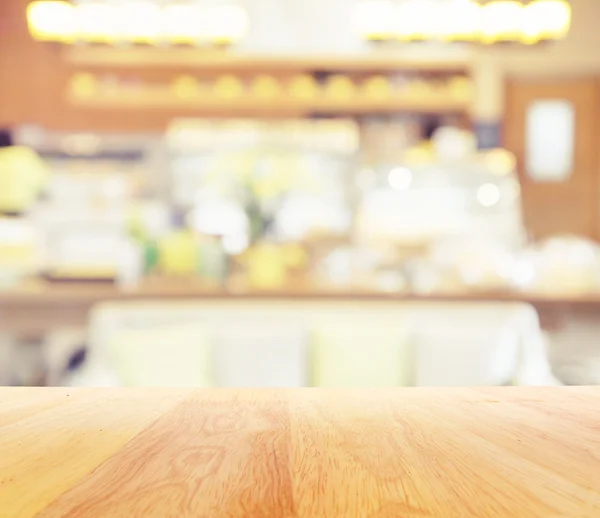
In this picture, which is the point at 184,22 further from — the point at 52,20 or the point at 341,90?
the point at 341,90

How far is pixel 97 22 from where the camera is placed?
3.50m

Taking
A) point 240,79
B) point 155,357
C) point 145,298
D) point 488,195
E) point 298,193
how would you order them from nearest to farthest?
1. point 155,357
2. point 145,298
3. point 488,195
4. point 298,193
5. point 240,79

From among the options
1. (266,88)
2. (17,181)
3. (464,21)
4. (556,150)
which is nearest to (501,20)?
(464,21)

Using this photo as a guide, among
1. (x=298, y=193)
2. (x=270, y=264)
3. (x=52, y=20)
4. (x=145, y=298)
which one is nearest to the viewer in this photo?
(x=145, y=298)

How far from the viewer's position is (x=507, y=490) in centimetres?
52

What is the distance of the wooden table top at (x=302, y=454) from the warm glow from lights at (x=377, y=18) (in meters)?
2.95

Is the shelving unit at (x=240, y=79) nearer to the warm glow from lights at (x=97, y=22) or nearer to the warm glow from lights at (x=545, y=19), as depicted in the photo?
the warm glow from lights at (x=97, y=22)

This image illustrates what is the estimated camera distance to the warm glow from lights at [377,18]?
3432mm

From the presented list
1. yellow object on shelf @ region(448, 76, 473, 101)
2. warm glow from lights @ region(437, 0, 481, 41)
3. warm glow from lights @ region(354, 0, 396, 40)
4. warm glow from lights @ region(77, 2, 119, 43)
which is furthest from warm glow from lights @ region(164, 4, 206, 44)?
yellow object on shelf @ region(448, 76, 473, 101)

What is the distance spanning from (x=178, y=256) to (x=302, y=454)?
2.18 meters

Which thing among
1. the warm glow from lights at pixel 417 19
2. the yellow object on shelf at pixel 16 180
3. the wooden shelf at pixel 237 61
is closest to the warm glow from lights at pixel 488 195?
the warm glow from lights at pixel 417 19

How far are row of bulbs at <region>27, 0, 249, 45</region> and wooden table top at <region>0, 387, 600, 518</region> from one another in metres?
3.05

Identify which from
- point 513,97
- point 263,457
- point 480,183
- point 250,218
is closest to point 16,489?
point 263,457

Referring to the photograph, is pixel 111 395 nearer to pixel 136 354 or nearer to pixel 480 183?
pixel 136 354
